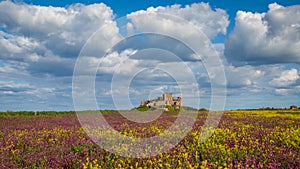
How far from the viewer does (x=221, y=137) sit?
11.1 metres

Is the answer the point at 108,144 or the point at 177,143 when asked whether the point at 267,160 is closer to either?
the point at 177,143

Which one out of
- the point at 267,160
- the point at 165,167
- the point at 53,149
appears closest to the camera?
the point at 165,167

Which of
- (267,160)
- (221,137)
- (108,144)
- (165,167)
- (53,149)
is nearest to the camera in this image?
(165,167)

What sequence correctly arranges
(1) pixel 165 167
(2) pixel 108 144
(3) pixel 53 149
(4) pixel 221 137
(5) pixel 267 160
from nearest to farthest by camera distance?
(1) pixel 165 167
(5) pixel 267 160
(3) pixel 53 149
(2) pixel 108 144
(4) pixel 221 137

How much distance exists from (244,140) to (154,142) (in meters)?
2.91

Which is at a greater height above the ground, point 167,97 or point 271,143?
point 167,97

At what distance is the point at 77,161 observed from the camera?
767cm

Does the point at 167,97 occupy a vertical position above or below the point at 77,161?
above

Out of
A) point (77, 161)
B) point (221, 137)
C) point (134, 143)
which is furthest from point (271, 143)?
point (77, 161)

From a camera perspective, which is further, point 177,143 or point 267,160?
point 177,143

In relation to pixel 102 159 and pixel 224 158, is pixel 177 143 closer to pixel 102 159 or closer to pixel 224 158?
pixel 224 158

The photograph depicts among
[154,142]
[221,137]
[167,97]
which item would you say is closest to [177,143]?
[154,142]

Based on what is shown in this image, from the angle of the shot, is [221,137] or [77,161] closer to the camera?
[77,161]

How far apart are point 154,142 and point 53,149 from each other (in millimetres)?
3095
